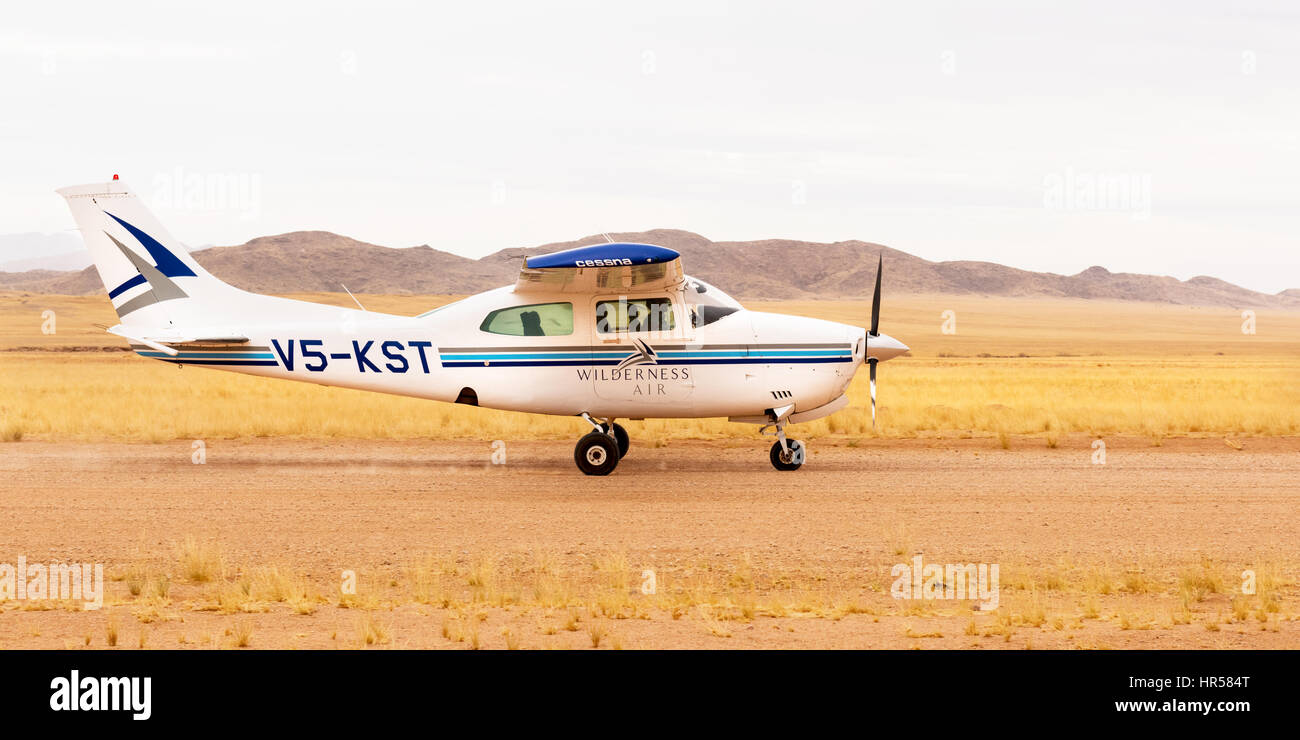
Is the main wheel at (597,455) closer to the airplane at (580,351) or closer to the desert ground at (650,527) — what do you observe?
the airplane at (580,351)

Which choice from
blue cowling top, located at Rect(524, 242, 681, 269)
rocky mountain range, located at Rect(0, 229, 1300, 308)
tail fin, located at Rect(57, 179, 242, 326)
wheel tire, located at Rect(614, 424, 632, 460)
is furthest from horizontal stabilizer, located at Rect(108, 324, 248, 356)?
rocky mountain range, located at Rect(0, 229, 1300, 308)

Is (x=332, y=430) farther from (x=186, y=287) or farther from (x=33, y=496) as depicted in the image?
(x=33, y=496)

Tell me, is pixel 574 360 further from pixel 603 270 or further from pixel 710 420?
pixel 710 420

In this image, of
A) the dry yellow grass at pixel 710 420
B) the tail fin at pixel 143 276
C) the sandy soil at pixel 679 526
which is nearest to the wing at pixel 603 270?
the sandy soil at pixel 679 526

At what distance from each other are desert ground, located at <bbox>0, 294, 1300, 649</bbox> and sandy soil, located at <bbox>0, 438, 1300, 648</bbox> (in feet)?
0.15

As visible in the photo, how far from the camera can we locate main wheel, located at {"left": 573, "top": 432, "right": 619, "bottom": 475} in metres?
16.0

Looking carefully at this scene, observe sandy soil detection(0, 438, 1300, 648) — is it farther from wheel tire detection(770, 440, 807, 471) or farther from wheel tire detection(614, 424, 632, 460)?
wheel tire detection(614, 424, 632, 460)

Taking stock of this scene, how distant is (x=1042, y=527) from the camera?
12.0 meters

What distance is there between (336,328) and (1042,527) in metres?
9.86

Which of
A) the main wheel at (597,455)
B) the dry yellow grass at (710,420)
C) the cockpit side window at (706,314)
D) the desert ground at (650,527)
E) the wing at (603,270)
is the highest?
the wing at (603,270)

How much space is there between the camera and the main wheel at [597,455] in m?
16.0

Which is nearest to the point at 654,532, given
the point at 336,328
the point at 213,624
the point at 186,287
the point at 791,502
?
the point at 791,502

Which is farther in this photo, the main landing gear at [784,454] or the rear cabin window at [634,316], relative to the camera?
the main landing gear at [784,454]

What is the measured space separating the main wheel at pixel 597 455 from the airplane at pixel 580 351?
0.6 inches
